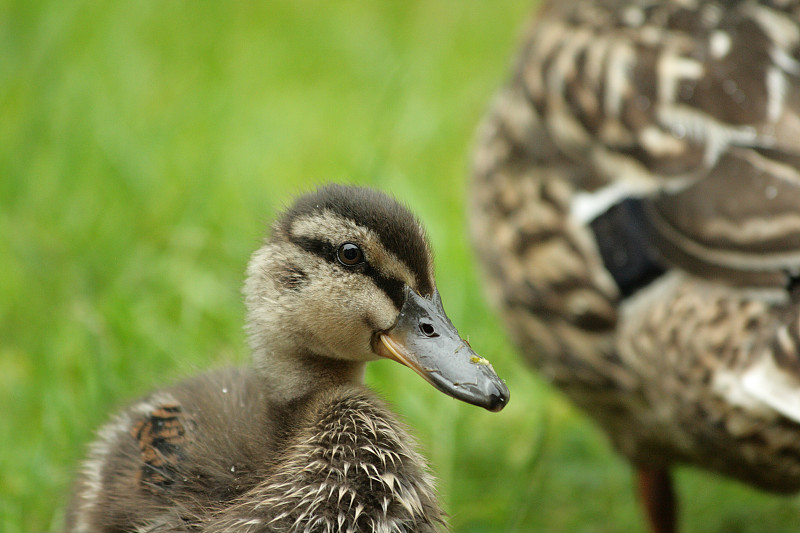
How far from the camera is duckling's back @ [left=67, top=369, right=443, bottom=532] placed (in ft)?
6.60

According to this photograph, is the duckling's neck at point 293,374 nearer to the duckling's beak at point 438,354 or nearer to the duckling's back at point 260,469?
the duckling's back at point 260,469

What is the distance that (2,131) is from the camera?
4.17 m

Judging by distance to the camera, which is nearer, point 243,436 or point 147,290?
point 243,436

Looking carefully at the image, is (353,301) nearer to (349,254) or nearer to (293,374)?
(349,254)

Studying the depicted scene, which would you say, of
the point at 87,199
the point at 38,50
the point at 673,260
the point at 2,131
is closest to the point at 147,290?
the point at 87,199

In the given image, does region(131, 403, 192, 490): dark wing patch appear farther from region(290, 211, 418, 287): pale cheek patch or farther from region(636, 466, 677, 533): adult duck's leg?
region(636, 466, 677, 533): adult duck's leg

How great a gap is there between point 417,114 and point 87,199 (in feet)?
6.26

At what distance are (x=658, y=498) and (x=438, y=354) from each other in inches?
63.1

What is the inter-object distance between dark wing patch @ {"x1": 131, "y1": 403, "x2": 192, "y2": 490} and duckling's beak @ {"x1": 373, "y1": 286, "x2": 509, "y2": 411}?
18.2 inches

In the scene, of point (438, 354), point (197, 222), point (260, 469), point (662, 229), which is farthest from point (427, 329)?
point (197, 222)

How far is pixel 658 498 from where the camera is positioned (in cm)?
336

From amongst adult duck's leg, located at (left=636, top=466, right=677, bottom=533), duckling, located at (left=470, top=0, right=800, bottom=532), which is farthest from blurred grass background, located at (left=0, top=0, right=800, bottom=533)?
duckling, located at (left=470, top=0, right=800, bottom=532)

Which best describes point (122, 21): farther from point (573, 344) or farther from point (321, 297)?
point (321, 297)

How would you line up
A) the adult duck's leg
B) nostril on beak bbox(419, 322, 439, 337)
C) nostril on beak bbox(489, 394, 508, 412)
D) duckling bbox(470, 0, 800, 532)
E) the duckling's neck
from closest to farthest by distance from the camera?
nostril on beak bbox(489, 394, 508, 412) → nostril on beak bbox(419, 322, 439, 337) → the duckling's neck → duckling bbox(470, 0, 800, 532) → the adult duck's leg
